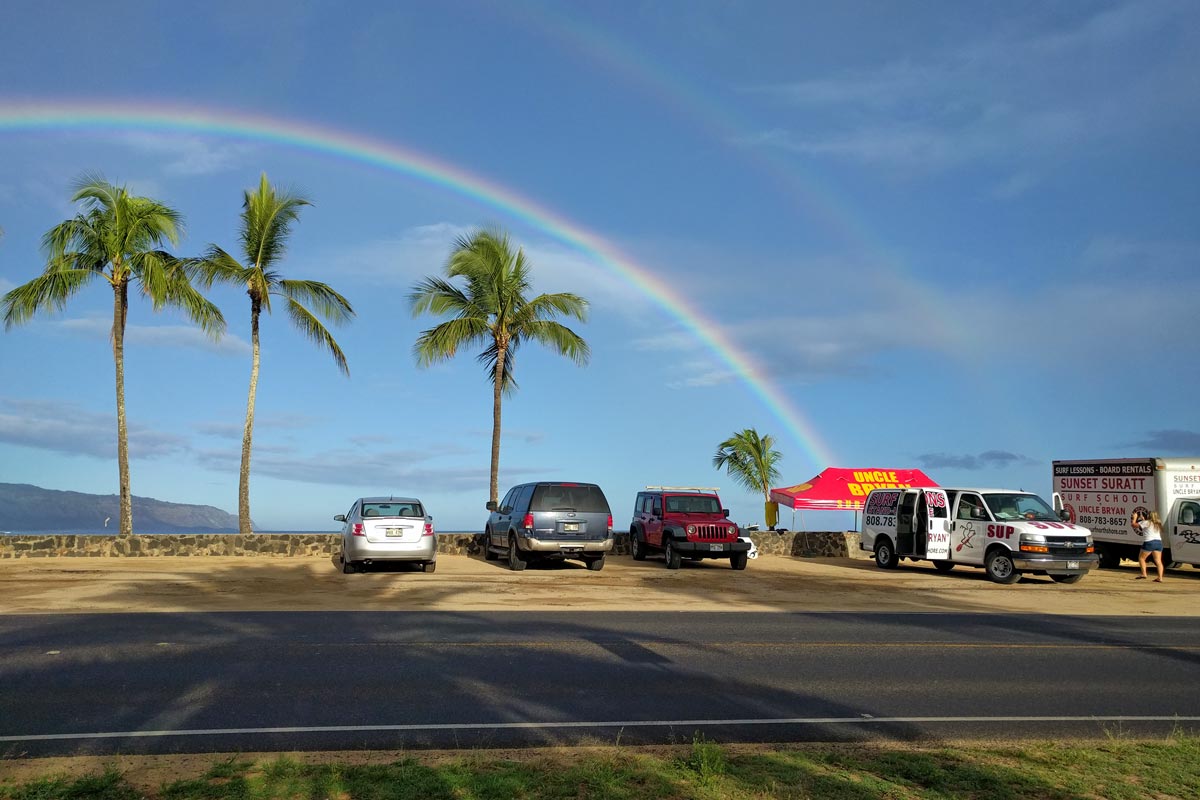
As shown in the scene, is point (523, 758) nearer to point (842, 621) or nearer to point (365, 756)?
point (365, 756)

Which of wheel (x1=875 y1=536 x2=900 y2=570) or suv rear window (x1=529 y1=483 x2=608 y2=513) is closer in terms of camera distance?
suv rear window (x1=529 y1=483 x2=608 y2=513)

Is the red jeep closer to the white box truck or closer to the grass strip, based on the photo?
the white box truck

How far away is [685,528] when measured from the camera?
23.9m

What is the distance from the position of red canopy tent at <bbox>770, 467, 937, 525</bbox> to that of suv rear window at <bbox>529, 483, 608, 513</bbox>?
15051mm

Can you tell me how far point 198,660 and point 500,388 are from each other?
23944mm

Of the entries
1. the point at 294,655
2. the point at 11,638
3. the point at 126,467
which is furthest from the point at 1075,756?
the point at 126,467

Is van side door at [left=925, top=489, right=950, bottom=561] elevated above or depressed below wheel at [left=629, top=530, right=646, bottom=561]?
above

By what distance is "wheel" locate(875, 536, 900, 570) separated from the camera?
83.7ft

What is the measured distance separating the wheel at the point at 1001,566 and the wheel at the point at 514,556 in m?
10.8

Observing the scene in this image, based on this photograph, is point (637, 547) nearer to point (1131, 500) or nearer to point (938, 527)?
point (938, 527)

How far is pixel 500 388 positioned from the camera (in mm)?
33250

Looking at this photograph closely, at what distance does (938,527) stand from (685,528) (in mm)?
6116

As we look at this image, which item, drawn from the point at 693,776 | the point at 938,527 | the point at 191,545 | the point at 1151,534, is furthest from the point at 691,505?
the point at 693,776

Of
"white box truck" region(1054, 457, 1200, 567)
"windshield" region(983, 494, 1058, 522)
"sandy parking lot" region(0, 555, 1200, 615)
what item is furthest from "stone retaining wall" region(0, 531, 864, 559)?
"white box truck" region(1054, 457, 1200, 567)
